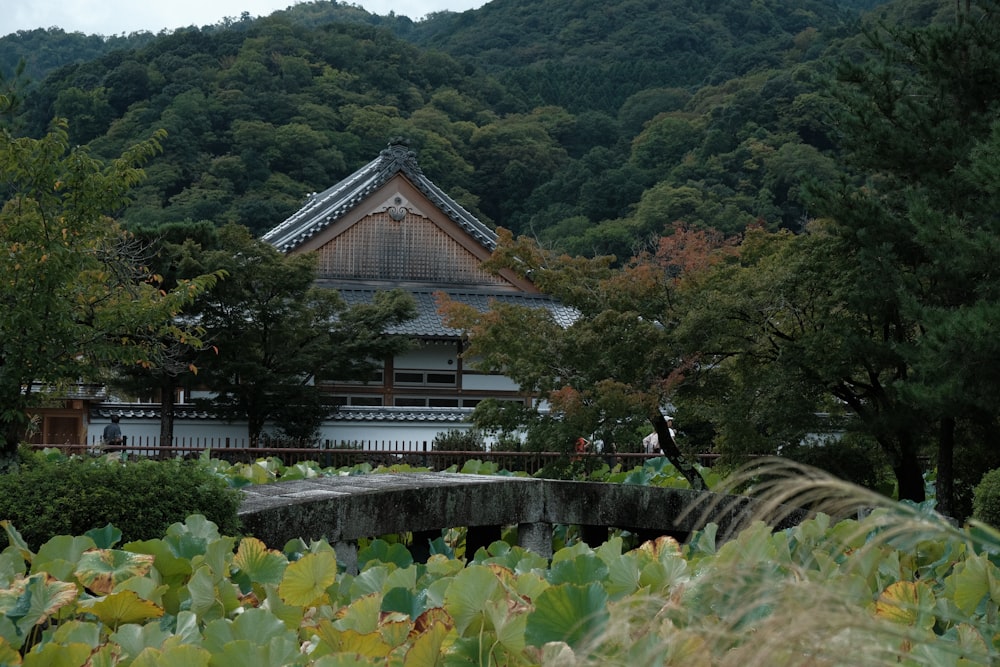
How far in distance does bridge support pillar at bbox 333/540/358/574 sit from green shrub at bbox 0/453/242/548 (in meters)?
0.97

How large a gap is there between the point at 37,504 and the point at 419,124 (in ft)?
126

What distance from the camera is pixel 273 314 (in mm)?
17484

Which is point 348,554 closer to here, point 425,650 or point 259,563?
point 259,563

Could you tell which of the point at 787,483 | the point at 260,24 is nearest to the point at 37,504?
the point at 787,483

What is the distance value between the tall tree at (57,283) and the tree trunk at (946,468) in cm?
638

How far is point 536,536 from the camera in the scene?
26.2 feet

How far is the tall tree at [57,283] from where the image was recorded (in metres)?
6.26

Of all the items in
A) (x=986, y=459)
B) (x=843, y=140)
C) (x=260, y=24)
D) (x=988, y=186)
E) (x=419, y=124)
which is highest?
(x=260, y=24)

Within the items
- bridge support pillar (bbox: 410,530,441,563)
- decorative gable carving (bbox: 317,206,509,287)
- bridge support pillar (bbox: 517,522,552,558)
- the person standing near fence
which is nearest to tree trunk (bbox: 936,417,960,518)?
bridge support pillar (bbox: 517,522,552,558)

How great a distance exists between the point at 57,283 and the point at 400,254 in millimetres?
18181

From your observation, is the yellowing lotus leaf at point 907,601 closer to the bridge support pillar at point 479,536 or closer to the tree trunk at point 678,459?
the bridge support pillar at point 479,536

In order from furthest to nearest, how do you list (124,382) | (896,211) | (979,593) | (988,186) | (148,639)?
(124,382)
(896,211)
(988,186)
(979,593)
(148,639)

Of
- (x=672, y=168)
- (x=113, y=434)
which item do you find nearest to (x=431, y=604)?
(x=113, y=434)

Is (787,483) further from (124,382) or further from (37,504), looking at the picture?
(124,382)
